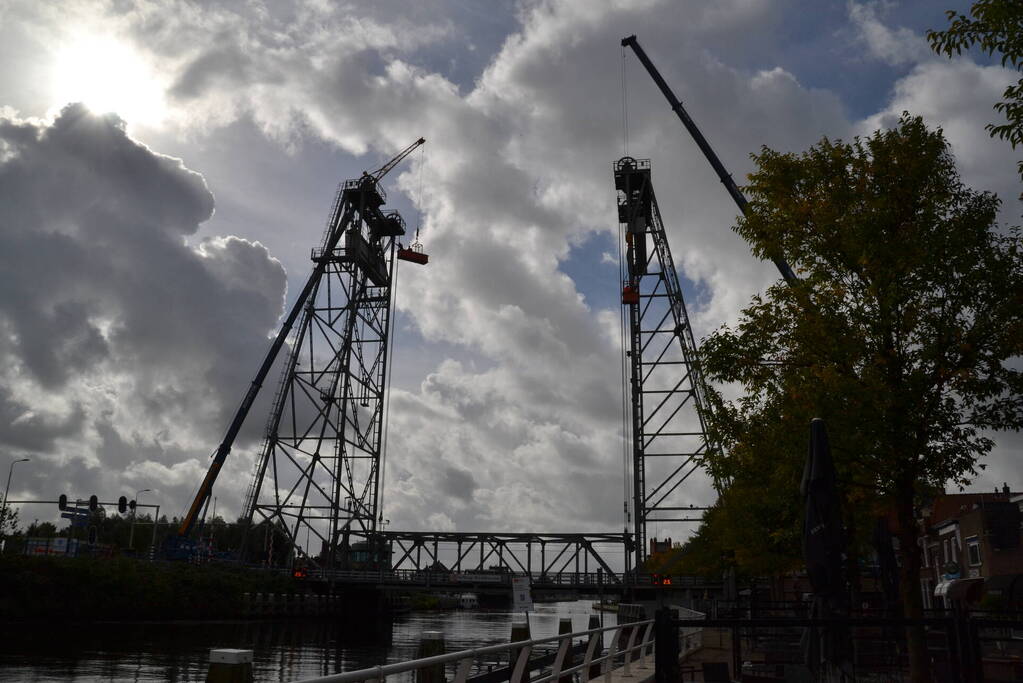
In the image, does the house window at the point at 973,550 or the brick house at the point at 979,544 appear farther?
the house window at the point at 973,550

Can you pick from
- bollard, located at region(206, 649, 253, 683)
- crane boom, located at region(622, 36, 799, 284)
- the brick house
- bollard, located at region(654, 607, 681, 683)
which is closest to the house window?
the brick house

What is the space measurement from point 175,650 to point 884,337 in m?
31.7

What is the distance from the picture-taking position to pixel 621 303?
60.7 meters

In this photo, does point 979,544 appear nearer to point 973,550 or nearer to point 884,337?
point 973,550

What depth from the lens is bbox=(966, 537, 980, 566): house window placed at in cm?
3961

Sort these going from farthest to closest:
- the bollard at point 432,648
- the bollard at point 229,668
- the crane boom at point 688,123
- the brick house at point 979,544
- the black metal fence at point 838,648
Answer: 1. the crane boom at point 688,123
2. the brick house at point 979,544
3. the bollard at point 432,648
4. the black metal fence at point 838,648
5. the bollard at point 229,668

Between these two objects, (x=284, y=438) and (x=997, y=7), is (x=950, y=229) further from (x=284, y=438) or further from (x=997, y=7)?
(x=284, y=438)

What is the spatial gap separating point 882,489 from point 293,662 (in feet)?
84.1

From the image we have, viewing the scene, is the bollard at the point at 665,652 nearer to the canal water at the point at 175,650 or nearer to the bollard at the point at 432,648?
the bollard at the point at 432,648

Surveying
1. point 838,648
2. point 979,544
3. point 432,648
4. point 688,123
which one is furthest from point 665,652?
point 688,123

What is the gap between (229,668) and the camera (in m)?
7.82

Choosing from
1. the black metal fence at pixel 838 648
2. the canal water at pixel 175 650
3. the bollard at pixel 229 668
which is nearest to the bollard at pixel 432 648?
the black metal fence at pixel 838 648

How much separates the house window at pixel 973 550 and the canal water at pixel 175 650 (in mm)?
24367

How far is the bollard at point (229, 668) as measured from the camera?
7785 mm
